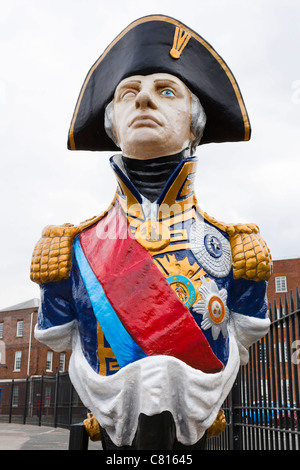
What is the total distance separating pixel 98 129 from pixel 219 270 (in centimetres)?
103

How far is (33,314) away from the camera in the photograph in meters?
27.1

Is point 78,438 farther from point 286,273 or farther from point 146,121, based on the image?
point 286,273

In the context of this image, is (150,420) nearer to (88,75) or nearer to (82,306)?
(82,306)

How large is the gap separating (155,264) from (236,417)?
320 cm

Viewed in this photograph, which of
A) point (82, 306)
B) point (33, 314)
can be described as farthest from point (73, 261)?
point (33, 314)

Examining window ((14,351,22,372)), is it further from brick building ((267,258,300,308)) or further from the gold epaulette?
the gold epaulette

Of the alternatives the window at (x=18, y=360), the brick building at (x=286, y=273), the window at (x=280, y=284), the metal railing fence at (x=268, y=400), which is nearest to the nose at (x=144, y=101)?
the metal railing fence at (x=268, y=400)

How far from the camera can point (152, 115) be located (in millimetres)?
2162

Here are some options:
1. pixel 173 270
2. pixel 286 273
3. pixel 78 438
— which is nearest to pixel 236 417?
pixel 78 438

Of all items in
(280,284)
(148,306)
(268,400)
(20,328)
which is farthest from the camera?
(20,328)

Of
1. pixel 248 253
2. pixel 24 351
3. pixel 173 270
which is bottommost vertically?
pixel 24 351

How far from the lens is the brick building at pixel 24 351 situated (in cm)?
2755

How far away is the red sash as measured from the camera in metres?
1.89
